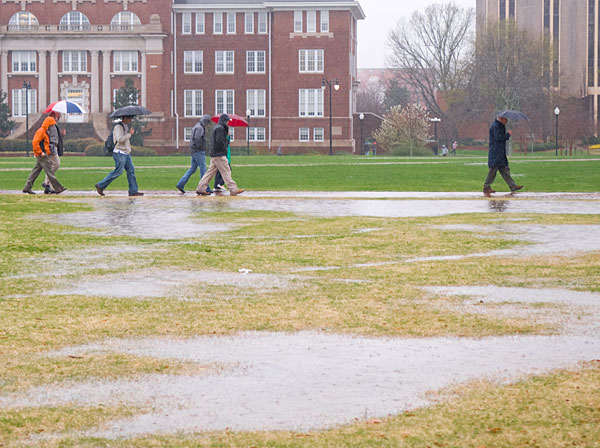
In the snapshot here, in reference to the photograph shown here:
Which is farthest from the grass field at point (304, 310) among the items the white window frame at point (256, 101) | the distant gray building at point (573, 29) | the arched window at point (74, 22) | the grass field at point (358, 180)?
the distant gray building at point (573, 29)

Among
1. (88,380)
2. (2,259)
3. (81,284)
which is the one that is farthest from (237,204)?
(88,380)

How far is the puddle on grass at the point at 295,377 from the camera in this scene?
5.12m

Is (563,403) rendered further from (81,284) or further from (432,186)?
(432,186)

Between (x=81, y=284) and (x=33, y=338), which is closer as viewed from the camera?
(x=33, y=338)

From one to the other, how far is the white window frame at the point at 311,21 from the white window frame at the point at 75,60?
20.0m

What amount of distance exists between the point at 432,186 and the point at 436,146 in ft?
202

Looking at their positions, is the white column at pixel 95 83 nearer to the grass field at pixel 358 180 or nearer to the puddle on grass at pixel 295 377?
the grass field at pixel 358 180

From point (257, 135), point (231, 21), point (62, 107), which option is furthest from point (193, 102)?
point (62, 107)

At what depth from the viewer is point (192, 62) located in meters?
95.1

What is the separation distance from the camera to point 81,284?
968 centimetres

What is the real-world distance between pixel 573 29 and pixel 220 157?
123473 millimetres

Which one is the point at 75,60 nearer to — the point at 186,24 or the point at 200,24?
the point at 186,24

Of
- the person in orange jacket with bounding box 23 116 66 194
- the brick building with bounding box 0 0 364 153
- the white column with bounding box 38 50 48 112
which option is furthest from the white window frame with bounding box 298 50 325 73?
the person in orange jacket with bounding box 23 116 66 194

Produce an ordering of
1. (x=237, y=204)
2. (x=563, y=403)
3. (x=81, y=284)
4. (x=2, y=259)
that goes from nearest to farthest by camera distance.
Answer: (x=563, y=403), (x=81, y=284), (x=2, y=259), (x=237, y=204)
